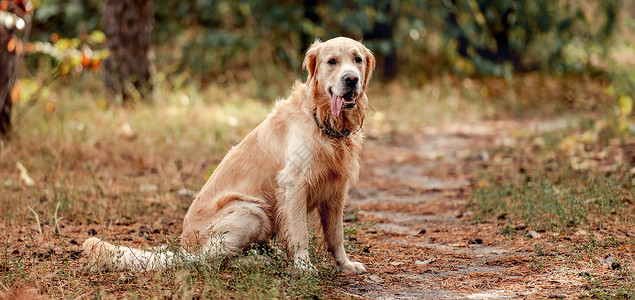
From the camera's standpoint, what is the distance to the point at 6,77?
7059 mm

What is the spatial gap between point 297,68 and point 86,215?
24.2ft

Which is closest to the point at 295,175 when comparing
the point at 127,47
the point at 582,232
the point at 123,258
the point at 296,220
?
the point at 296,220

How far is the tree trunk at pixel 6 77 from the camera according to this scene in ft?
22.9

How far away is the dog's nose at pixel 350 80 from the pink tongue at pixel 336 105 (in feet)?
0.37

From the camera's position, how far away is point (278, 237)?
13.8ft

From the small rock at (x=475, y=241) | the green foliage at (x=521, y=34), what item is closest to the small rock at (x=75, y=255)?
the small rock at (x=475, y=241)

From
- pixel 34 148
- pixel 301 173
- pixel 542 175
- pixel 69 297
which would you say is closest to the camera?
pixel 69 297

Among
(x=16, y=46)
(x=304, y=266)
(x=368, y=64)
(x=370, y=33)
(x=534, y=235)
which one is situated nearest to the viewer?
(x=304, y=266)

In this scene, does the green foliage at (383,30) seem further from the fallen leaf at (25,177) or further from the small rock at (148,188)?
the fallen leaf at (25,177)

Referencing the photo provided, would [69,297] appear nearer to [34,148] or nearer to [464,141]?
[34,148]

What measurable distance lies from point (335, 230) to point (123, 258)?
1340 millimetres

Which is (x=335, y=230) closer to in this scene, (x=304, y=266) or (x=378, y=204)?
(x=304, y=266)

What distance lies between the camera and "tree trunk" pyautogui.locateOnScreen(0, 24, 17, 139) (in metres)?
6.97

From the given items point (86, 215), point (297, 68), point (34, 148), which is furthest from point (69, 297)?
point (297, 68)
